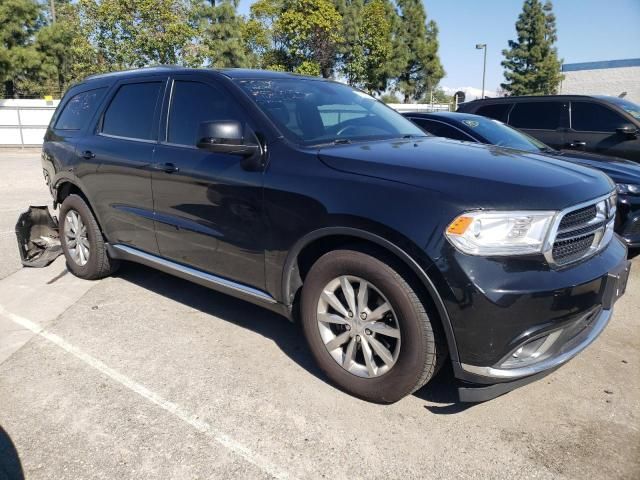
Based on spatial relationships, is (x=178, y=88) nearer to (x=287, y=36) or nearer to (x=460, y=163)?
(x=460, y=163)

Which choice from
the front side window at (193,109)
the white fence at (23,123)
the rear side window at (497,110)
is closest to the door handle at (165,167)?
the front side window at (193,109)

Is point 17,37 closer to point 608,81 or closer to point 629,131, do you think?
point 629,131

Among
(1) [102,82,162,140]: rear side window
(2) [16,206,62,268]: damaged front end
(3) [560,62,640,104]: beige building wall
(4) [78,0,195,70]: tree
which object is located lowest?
(2) [16,206,62,268]: damaged front end

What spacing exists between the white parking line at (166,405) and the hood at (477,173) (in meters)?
1.48

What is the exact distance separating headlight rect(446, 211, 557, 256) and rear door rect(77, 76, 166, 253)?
2472 millimetres

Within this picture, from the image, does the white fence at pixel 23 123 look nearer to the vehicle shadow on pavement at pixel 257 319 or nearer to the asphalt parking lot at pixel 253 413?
the vehicle shadow on pavement at pixel 257 319

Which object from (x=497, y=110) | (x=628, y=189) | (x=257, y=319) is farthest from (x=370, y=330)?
(x=497, y=110)

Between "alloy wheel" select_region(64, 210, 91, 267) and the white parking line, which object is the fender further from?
"alloy wheel" select_region(64, 210, 91, 267)

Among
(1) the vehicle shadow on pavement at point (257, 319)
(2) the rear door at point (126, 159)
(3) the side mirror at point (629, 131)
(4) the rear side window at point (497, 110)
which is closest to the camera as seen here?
(1) the vehicle shadow on pavement at point (257, 319)

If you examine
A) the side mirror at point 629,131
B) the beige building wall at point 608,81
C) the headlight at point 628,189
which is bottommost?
the headlight at point 628,189

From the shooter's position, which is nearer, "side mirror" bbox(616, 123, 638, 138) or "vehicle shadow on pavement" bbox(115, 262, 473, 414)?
"vehicle shadow on pavement" bbox(115, 262, 473, 414)

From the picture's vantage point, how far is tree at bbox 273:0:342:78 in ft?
123

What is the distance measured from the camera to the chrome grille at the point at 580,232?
2.50m

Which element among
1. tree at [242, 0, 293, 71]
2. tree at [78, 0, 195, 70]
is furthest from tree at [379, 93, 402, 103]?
tree at [78, 0, 195, 70]
